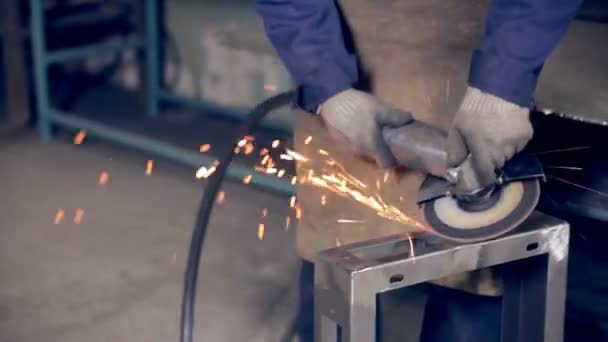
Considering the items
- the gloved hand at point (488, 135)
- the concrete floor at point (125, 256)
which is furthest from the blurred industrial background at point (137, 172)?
the gloved hand at point (488, 135)

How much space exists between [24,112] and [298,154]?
7.10ft

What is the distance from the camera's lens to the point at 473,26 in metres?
1.32

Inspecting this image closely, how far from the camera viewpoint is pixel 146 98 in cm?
359

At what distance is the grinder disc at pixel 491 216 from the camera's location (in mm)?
1208

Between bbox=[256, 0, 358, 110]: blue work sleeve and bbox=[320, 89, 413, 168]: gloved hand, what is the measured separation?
0.02 metres

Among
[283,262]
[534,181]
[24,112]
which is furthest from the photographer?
[24,112]

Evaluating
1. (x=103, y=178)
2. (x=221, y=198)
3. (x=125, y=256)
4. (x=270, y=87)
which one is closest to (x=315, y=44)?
(x=125, y=256)

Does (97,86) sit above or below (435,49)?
below

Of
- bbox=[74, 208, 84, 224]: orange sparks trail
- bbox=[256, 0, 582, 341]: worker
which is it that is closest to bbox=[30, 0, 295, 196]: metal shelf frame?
bbox=[74, 208, 84, 224]: orange sparks trail

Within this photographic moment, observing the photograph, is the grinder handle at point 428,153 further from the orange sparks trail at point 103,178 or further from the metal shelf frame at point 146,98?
the orange sparks trail at point 103,178

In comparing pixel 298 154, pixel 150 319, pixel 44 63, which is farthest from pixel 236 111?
pixel 298 154

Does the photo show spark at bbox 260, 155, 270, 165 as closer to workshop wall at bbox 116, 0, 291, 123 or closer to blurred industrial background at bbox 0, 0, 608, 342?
blurred industrial background at bbox 0, 0, 608, 342

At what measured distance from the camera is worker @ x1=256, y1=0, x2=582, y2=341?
1.19 m

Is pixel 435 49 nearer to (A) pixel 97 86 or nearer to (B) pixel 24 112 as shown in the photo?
(B) pixel 24 112
